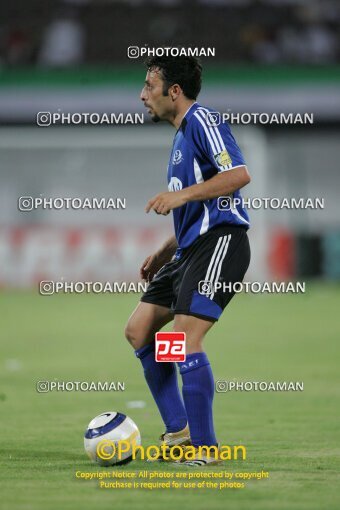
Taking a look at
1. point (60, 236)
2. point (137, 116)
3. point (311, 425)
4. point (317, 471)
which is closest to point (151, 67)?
point (137, 116)

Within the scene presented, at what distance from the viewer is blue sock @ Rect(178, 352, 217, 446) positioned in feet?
20.1

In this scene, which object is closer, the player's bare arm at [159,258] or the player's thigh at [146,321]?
the player's thigh at [146,321]

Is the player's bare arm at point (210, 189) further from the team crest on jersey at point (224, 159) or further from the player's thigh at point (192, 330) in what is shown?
→ the player's thigh at point (192, 330)

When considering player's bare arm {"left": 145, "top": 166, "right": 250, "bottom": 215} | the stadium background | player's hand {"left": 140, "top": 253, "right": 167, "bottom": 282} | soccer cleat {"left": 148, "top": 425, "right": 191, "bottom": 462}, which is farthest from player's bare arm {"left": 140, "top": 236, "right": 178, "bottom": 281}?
the stadium background

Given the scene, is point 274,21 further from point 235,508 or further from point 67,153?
point 235,508

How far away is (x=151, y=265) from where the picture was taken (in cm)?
698

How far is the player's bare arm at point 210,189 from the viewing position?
235 inches

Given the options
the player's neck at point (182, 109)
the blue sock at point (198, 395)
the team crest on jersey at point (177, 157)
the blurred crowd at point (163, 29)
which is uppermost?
the blurred crowd at point (163, 29)

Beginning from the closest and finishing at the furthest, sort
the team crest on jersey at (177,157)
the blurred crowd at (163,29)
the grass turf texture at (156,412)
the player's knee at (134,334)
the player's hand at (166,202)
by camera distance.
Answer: the grass turf texture at (156,412), the player's hand at (166,202), the team crest on jersey at (177,157), the player's knee at (134,334), the blurred crowd at (163,29)

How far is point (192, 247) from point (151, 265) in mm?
629

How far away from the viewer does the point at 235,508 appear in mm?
5113

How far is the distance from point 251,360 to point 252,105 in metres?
17.0

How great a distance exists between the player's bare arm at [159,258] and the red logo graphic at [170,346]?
600mm

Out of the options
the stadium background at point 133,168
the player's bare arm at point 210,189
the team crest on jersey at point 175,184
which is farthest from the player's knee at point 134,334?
the stadium background at point 133,168
